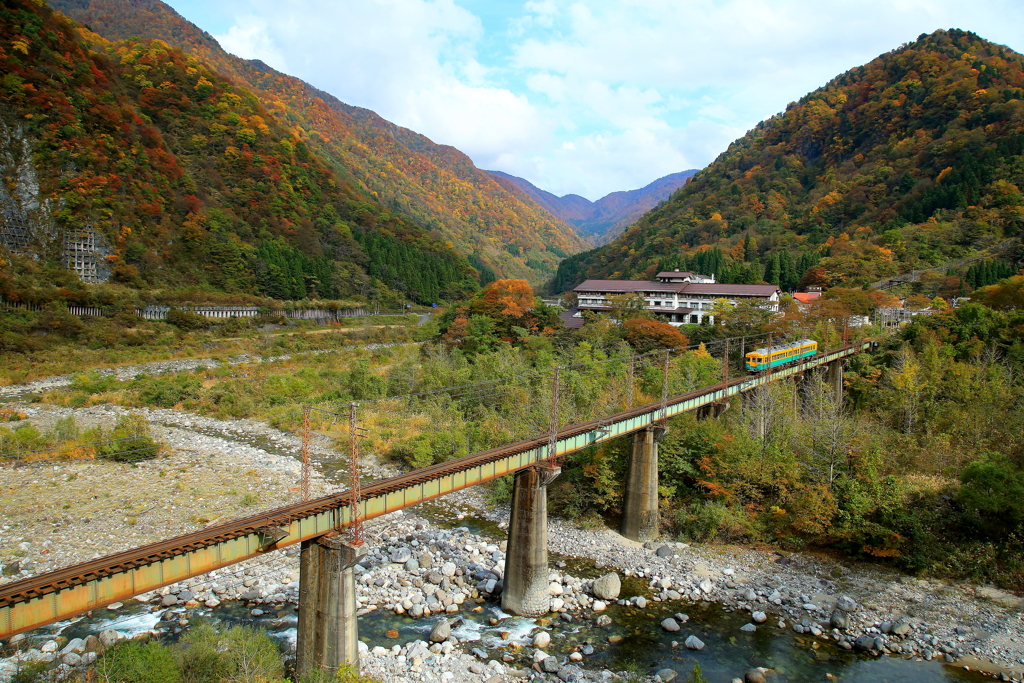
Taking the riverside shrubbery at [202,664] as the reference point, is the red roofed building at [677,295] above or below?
above

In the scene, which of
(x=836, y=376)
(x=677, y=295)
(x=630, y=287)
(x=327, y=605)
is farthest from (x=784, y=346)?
(x=327, y=605)

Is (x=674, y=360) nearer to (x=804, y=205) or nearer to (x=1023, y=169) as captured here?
(x=1023, y=169)

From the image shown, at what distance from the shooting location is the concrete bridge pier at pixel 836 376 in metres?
42.6

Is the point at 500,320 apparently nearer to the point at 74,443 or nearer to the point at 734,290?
the point at 74,443

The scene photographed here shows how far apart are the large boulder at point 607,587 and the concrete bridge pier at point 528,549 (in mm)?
1938

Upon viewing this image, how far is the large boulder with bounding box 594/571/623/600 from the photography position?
20.1 meters

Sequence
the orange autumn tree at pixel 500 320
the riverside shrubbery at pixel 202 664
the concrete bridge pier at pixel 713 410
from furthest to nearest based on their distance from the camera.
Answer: the orange autumn tree at pixel 500 320 → the concrete bridge pier at pixel 713 410 → the riverside shrubbery at pixel 202 664

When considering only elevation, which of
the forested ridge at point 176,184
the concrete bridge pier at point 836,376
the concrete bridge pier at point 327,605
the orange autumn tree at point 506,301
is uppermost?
the forested ridge at point 176,184

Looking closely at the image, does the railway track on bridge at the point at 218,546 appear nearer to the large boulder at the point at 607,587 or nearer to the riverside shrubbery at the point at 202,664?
the riverside shrubbery at the point at 202,664

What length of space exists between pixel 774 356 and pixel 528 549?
85.2 ft

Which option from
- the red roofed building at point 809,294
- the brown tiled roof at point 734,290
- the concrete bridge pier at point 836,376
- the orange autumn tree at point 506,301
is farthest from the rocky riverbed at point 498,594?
the red roofed building at point 809,294

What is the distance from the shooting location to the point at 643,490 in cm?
2508

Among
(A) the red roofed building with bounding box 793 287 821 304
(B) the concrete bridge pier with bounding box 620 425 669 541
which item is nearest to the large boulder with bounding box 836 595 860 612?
(B) the concrete bridge pier with bounding box 620 425 669 541

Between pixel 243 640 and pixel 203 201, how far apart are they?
94.7 m
